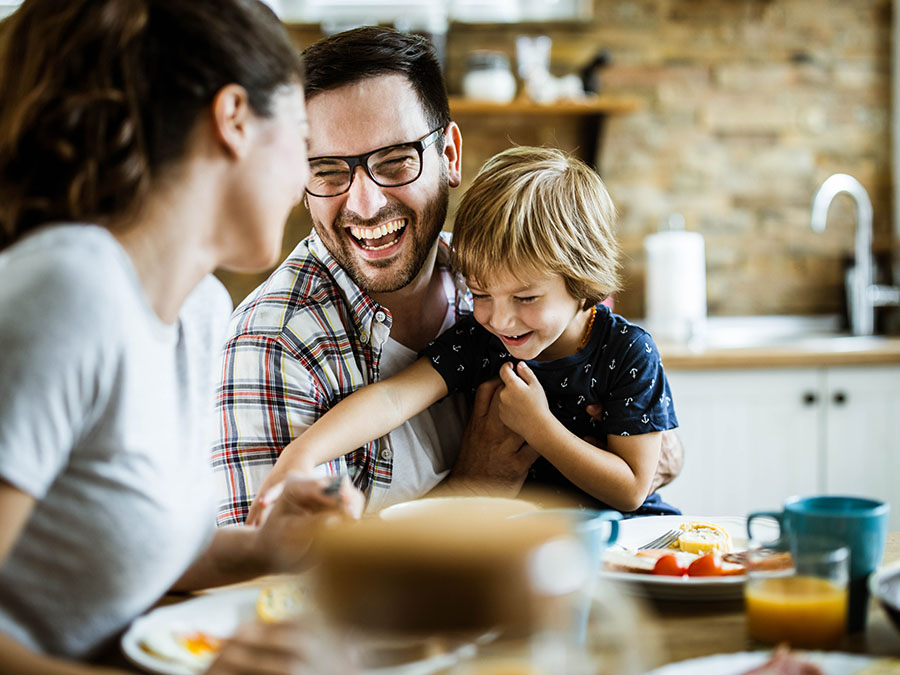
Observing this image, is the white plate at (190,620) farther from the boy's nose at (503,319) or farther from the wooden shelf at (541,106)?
the wooden shelf at (541,106)

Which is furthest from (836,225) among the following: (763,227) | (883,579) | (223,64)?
(223,64)

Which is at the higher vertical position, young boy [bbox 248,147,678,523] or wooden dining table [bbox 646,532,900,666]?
young boy [bbox 248,147,678,523]

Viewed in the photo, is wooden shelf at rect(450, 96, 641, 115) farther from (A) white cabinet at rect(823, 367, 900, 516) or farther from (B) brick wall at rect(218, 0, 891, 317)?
(A) white cabinet at rect(823, 367, 900, 516)

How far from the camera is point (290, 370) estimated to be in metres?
1.62

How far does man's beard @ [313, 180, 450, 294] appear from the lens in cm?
174

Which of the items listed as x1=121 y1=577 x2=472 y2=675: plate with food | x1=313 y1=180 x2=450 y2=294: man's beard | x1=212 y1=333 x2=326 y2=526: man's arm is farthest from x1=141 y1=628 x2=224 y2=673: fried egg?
x1=313 y1=180 x2=450 y2=294: man's beard

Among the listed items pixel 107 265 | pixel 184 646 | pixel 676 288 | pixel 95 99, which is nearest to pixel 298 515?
pixel 184 646

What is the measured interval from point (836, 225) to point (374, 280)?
2.93 m

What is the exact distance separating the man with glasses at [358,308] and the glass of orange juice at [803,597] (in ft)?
2.45

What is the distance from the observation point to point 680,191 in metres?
3.96

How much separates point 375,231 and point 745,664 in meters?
1.11

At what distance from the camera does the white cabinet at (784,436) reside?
3.29m

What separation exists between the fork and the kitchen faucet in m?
2.85

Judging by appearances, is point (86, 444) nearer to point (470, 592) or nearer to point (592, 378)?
point (470, 592)
